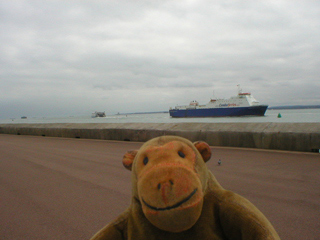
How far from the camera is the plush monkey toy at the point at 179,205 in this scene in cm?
115

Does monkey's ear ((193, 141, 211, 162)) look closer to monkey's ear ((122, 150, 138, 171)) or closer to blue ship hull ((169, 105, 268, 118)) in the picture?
monkey's ear ((122, 150, 138, 171))

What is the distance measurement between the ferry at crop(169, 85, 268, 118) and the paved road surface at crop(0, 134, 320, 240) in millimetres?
64997

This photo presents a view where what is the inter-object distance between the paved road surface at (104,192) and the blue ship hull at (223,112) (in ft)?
213

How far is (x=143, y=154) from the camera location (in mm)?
1377

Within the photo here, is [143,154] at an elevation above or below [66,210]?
above

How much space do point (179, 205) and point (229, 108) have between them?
69.9 meters

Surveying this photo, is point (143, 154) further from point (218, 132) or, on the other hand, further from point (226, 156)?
point (218, 132)

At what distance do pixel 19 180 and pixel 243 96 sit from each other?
6898cm

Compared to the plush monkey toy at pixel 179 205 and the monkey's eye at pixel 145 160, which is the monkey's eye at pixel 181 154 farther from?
the monkey's eye at pixel 145 160

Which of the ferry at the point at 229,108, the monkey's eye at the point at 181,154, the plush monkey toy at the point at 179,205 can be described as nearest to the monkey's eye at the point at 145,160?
the plush monkey toy at the point at 179,205

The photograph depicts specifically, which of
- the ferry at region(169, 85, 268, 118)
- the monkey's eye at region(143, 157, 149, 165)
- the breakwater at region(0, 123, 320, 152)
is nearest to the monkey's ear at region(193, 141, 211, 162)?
the monkey's eye at region(143, 157, 149, 165)

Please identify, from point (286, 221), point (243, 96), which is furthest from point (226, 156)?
point (243, 96)

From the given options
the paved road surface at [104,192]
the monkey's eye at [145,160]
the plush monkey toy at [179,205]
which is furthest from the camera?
the paved road surface at [104,192]

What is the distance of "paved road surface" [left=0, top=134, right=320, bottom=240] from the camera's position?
2.40 metres
